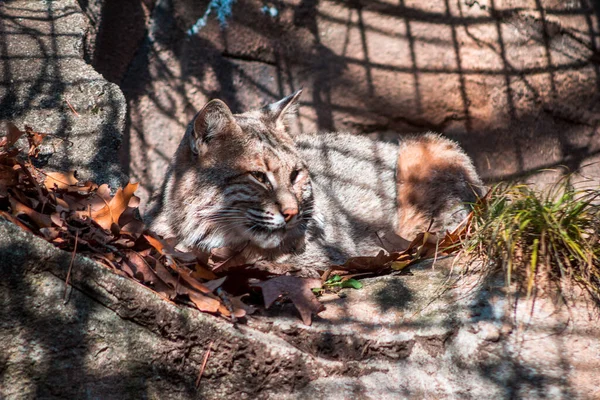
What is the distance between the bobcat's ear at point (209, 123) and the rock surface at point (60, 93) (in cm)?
52

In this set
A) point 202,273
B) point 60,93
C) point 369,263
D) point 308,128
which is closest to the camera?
point 202,273

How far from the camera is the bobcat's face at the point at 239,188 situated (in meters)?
3.80

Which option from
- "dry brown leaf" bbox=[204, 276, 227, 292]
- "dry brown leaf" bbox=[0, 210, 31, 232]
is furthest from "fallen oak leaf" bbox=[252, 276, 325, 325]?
"dry brown leaf" bbox=[0, 210, 31, 232]

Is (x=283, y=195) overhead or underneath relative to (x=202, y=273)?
overhead

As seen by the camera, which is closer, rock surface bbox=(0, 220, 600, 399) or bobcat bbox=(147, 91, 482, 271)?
rock surface bbox=(0, 220, 600, 399)

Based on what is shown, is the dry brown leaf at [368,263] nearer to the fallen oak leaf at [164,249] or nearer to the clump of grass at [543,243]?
the clump of grass at [543,243]

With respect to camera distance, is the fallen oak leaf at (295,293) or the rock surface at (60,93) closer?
the fallen oak leaf at (295,293)

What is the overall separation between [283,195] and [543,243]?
148 cm

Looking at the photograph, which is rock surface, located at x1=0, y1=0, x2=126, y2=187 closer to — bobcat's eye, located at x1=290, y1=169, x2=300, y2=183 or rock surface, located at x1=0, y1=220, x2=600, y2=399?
bobcat's eye, located at x1=290, y1=169, x2=300, y2=183

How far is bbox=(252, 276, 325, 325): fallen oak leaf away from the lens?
9.18ft

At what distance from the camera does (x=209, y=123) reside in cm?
394


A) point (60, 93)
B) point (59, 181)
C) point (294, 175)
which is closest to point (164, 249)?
point (59, 181)

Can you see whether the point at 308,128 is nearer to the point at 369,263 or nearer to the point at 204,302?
the point at 369,263

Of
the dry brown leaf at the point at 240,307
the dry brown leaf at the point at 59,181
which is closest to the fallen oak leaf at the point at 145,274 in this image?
the dry brown leaf at the point at 240,307
